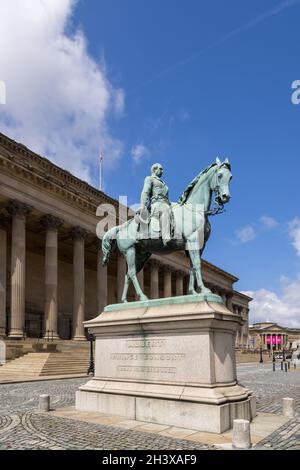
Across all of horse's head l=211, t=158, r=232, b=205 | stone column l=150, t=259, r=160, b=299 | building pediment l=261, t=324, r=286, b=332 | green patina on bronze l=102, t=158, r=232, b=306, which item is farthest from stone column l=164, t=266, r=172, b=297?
building pediment l=261, t=324, r=286, b=332

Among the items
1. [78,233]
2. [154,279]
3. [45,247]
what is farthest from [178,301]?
[154,279]

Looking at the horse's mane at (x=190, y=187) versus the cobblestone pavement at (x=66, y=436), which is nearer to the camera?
the cobblestone pavement at (x=66, y=436)

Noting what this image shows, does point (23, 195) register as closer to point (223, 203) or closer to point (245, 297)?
point (223, 203)

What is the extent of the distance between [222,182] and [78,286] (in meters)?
32.7

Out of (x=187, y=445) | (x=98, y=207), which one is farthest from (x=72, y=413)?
(x=98, y=207)

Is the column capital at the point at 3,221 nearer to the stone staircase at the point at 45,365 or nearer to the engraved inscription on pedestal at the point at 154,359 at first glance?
the stone staircase at the point at 45,365

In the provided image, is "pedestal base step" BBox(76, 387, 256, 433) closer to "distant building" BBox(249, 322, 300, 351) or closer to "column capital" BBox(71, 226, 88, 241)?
"column capital" BBox(71, 226, 88, 241)

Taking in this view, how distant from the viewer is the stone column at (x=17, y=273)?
1382 inches

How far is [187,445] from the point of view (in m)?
8.54

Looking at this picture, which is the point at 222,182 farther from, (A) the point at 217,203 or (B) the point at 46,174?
(B) the point at 46,174

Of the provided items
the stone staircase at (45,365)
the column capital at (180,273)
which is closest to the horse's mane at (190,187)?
the stone staircase at (45,365)

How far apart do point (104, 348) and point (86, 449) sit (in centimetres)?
456

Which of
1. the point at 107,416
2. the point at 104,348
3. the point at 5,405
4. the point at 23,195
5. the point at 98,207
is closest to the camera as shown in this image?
the point at 107,416

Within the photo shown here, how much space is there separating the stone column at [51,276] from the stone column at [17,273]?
280 cm
